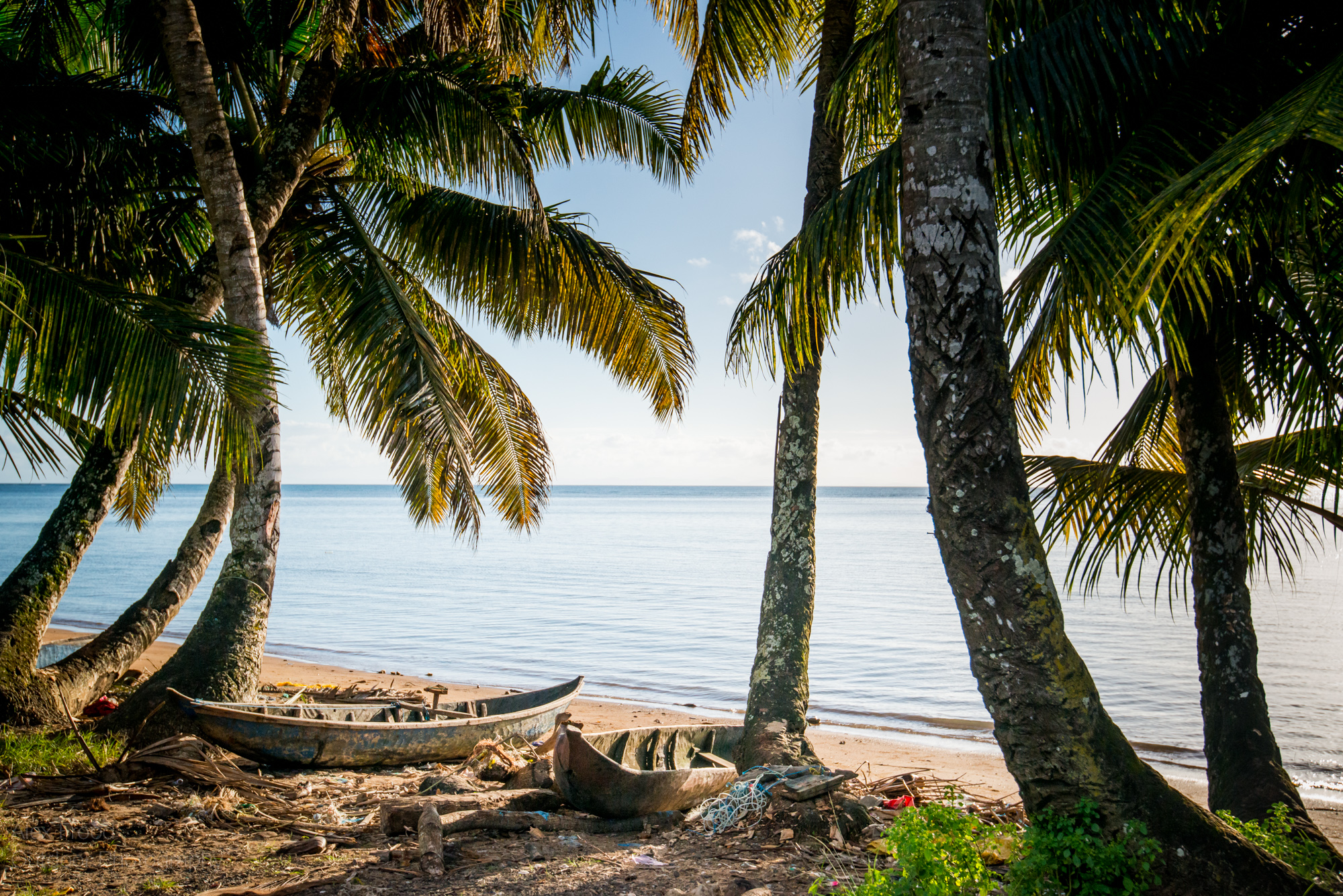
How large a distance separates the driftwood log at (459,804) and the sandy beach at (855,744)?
220 centimetres

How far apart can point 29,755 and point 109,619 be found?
18.9 meters

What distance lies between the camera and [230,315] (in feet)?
24.8

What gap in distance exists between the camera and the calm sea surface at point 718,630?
40.8ft

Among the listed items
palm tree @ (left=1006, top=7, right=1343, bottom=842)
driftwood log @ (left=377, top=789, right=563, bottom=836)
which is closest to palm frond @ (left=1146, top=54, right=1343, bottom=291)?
palm tree @ (left=1006, top=7, right=1343, bottom=842)

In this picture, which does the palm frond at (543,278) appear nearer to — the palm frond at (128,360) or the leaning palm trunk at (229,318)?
the leaning palm trunk at (229,318)

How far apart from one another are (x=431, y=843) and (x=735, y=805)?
2.10 metres

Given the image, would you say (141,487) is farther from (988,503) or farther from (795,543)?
(988,503)

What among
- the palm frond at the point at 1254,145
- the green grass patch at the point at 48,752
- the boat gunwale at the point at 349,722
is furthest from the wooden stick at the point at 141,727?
the palm frond at the point at 1254,145

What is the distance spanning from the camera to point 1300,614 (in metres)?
19.9

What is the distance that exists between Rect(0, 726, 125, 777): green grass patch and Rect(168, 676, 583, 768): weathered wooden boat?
77 centimetres

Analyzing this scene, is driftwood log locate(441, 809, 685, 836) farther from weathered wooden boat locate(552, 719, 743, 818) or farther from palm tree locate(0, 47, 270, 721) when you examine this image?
palm tree locate(0, 47, 270, 721)

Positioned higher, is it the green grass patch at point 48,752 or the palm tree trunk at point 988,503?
the palm tree trunk at point 988,503

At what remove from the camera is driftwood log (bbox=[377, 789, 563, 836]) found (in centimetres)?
558

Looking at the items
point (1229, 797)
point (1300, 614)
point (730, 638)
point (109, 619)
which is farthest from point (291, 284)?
point (1300, 614)
